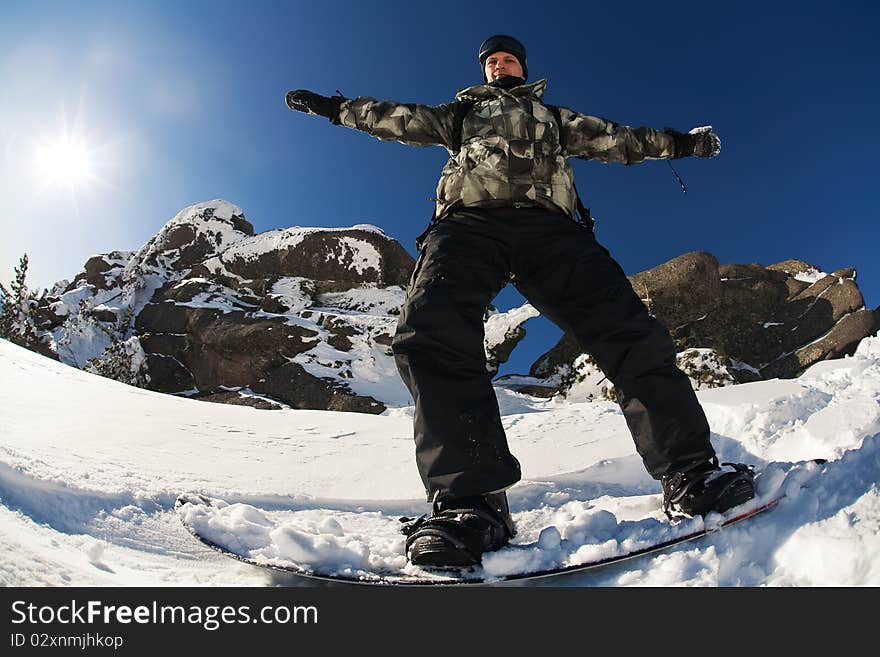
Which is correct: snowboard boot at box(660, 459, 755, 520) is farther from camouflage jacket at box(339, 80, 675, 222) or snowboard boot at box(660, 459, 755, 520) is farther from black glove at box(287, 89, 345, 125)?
black glove at box(287, 89, 345, 125)

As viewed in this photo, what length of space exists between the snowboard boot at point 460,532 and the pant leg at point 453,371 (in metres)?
0.04

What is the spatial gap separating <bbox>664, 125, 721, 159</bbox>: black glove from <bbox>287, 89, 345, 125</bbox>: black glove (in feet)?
5.42

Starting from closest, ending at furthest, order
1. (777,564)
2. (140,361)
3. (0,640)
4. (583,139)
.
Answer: (0,640) < (777,564) < (583,139) < (140,361)

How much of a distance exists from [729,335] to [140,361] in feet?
83.5

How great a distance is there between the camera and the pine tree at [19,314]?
2016 centimetres

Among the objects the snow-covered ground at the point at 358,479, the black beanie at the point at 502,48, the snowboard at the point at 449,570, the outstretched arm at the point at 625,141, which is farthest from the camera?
the black beanie at the point at 502,48

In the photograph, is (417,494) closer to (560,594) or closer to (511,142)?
(560,594)

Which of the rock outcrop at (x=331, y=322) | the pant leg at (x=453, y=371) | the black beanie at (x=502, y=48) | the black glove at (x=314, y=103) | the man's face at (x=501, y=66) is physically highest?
the rock outcrop at (x=331, y=322)

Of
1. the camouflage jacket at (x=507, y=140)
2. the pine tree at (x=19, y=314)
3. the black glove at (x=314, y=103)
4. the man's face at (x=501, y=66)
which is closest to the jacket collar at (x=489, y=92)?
the camouflage jacket at (x=507, y=140)

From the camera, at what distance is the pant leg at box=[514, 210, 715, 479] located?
1.49 metres

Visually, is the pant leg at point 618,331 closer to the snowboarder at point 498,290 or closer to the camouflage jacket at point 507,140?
the snowboarder at point 498,290

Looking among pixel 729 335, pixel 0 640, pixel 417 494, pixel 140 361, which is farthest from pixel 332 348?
pixel 0 640

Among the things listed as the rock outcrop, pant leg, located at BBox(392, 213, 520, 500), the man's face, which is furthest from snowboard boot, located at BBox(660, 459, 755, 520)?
the rock outcrop

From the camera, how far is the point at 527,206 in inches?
78.1
